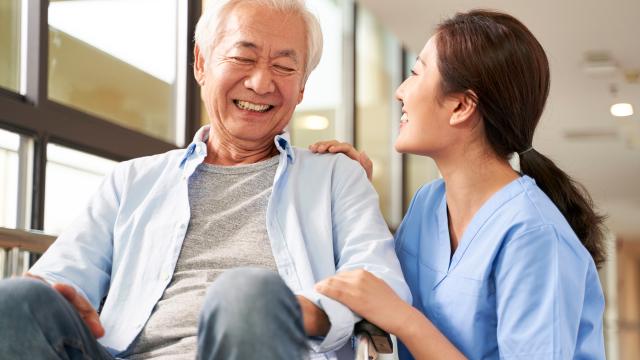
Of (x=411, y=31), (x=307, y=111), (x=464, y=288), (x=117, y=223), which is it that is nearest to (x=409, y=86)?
(x=464, y=288)

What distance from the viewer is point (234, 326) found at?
1067mm

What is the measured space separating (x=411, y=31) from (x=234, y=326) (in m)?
5.94

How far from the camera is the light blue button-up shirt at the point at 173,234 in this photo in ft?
5.28

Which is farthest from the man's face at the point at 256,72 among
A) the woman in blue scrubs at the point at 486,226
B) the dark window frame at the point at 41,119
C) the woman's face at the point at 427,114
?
the dark window frame at the point at 41,119

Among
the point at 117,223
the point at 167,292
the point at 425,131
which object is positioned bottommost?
the point at 167,292

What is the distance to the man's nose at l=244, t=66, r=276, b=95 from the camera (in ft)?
5.89

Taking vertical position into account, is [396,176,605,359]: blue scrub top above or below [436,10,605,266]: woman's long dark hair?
below

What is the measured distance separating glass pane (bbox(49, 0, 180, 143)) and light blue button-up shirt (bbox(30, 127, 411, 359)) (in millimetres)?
1572

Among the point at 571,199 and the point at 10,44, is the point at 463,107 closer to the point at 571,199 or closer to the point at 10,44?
the point at 571,199

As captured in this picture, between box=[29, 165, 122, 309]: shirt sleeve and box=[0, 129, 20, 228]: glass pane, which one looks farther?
box=[0, 129, 20, 228]: glass pane

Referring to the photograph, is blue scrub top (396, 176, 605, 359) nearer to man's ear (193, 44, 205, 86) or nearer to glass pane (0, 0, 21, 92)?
man's ear (193, 44, 205, 86)

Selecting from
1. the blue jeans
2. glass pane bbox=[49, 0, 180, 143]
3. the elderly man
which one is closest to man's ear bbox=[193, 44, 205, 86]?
the elderly man

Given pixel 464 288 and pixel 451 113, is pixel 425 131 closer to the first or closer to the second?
pixel 451 113

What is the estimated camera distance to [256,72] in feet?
5.93
